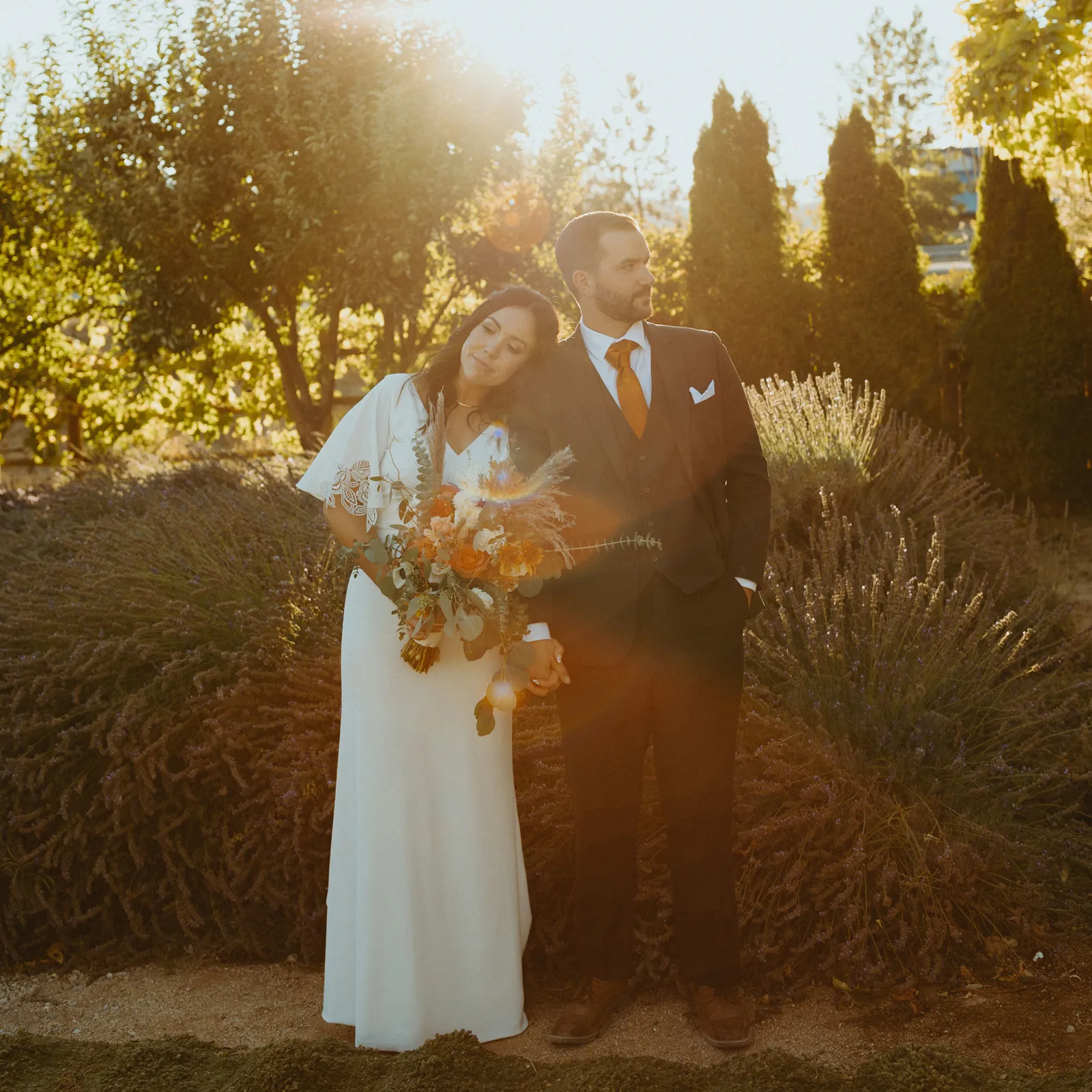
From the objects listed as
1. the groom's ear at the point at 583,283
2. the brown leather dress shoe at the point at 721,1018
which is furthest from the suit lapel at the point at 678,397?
the brown leather dress shoe at the point at 721,1018

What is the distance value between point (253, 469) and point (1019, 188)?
684 centimetres

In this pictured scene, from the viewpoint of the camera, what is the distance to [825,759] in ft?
11.9

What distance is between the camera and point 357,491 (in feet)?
10.4

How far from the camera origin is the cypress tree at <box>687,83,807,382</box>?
10.7m

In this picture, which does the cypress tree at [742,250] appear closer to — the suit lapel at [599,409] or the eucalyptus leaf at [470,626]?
the suit lapel at [599,409]

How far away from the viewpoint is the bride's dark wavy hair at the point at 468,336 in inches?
124

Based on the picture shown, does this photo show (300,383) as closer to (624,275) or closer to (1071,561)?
(1071,561)

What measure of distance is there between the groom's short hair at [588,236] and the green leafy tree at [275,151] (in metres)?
7.25

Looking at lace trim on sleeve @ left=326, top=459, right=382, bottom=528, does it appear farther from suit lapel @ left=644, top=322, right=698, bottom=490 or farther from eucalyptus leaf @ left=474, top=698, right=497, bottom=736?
suit lapel @ left=644, top=322, right=698, bottom=490

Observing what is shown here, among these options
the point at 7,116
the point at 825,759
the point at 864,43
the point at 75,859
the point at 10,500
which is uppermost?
the point at 864,43

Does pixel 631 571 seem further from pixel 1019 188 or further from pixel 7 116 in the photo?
pixel 7 116

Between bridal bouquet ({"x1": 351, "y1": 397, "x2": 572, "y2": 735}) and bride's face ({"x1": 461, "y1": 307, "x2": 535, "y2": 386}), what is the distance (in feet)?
0.97

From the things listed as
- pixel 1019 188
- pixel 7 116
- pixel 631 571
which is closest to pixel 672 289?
pixel 1019 188

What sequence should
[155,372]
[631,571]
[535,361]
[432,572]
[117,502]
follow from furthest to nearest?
[155,372] → [117,502] → [535,361] → [631,571] → [432,572]
